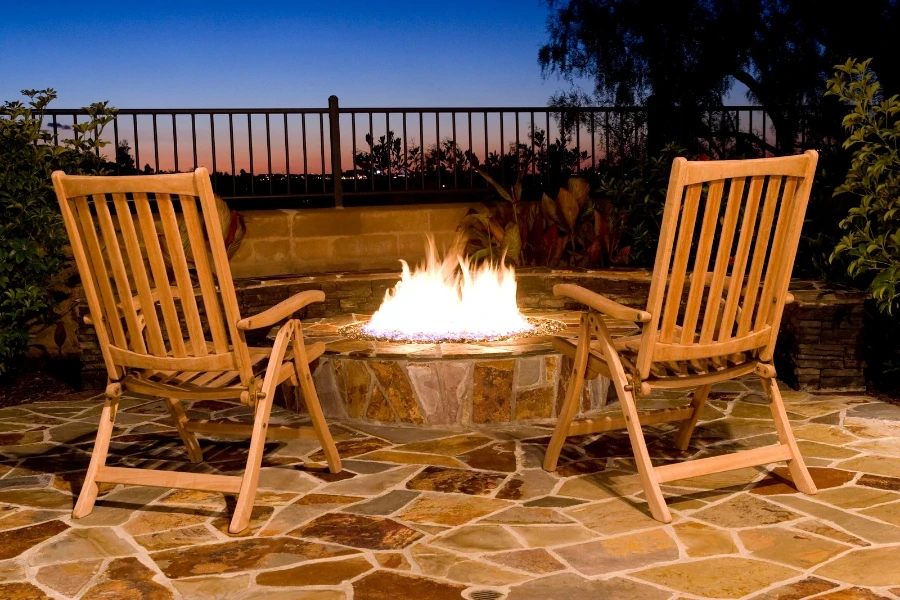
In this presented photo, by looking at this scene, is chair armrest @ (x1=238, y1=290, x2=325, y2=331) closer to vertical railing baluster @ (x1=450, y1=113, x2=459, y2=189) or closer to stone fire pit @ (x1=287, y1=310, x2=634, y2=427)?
stone fire pit @ (x1=287, y1=310, x2=634, y2=427)

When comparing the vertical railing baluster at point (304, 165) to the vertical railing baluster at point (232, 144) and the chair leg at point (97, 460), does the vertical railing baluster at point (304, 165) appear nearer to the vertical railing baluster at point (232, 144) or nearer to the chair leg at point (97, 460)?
the vertical railing baluster at point (232, 144)

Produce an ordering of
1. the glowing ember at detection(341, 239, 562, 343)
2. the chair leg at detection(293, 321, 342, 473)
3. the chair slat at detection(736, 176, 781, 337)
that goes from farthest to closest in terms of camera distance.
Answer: the glowing ember at detection(341, 239, 562, 343) < the chair leg at detection(293, 321, 342, 473) < the chair slat at detection(736, 176, 781, 337)

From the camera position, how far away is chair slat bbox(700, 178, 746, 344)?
10.7 feet

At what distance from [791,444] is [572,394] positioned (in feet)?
2.77

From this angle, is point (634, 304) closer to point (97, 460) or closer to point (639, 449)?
point (639, 449)

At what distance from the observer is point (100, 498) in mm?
3719

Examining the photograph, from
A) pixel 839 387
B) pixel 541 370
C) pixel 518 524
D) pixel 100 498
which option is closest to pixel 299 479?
pixel 100 498

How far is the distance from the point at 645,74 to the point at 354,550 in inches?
326

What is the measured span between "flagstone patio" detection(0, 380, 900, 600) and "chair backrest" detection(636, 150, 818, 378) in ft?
1.99

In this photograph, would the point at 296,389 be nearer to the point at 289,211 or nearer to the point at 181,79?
the point at 289,211

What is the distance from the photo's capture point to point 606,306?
343 centimetres

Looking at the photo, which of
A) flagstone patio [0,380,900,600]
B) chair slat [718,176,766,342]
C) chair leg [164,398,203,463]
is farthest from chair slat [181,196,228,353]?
chair slat [718,176,766,342]

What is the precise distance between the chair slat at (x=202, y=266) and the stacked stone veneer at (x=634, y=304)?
8.48 feet

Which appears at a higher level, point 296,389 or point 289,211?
point 289,211
